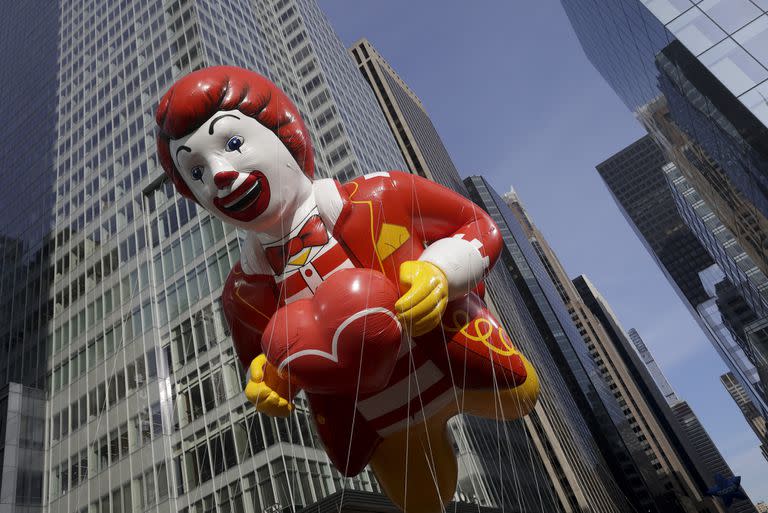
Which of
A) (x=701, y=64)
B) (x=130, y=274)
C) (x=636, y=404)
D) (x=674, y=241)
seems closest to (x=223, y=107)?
(x=130, y=274)

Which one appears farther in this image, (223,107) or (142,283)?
(142,283)

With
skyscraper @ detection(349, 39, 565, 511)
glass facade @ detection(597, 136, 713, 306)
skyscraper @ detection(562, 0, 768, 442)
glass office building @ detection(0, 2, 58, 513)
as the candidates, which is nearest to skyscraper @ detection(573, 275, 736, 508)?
glass facade @ detection(597, 136, 713, 306)

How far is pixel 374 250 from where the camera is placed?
15.8ft

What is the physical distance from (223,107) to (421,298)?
250cm

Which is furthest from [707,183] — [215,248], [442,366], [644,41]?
[442,366]

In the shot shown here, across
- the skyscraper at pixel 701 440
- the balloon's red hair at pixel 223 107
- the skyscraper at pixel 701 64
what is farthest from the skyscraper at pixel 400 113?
the skyscraper at pixel 701 440

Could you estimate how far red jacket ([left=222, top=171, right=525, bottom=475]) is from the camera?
188 inches

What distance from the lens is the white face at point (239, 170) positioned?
484 centimetres

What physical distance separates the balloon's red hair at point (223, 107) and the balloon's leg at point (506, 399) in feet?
8.37

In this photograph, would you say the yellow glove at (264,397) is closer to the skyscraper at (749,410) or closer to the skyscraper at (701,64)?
the skyscraper at (701,64)

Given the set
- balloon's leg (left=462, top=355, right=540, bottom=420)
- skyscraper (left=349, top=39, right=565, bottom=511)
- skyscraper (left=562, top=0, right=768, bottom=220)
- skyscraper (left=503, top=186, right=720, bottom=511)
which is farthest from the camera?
skyscraper (left=503, top=186, right=720, bottom=511)

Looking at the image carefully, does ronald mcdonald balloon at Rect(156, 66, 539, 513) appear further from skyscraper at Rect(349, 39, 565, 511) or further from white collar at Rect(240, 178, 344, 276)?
skyscraper at Rect(349, 39, 565, 511)

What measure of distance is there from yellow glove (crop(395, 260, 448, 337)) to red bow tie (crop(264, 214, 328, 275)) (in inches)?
37.8

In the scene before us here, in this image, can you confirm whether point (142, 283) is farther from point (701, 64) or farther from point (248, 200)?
point (701, 64)
